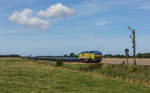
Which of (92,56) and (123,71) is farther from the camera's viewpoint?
(92,56)

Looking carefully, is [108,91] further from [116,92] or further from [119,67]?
→ [119,67]

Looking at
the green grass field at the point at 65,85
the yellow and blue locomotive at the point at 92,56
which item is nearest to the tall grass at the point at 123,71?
the green grass field at the point at 65,85

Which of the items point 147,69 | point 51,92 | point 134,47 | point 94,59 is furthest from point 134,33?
point 51,92

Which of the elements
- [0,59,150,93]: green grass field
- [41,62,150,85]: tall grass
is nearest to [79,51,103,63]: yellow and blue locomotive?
[41,62,150,85]: tall grass

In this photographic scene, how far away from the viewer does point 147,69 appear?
29672 mm

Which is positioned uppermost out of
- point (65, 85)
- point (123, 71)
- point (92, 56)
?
point (92, 56)

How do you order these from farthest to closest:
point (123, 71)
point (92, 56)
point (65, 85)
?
point (92, 56)
point (123, 71)
point (65, 85)

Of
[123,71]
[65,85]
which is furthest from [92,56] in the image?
[65,85]

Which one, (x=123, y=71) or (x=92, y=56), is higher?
(x=92, y=56)

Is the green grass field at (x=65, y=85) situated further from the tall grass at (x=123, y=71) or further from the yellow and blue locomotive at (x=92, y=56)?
the yellow and blue locomotive at (x=92, y=56)

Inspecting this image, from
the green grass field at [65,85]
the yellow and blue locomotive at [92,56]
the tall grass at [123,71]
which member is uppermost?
the yellow and blue locomotive at [92,56]

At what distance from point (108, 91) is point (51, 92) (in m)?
4.53

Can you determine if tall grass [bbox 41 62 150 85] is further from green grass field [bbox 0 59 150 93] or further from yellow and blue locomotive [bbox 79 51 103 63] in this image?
yellow and blue locomotive [bbox 79 51 103 63]

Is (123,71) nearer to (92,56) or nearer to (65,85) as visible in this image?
(65,85)
